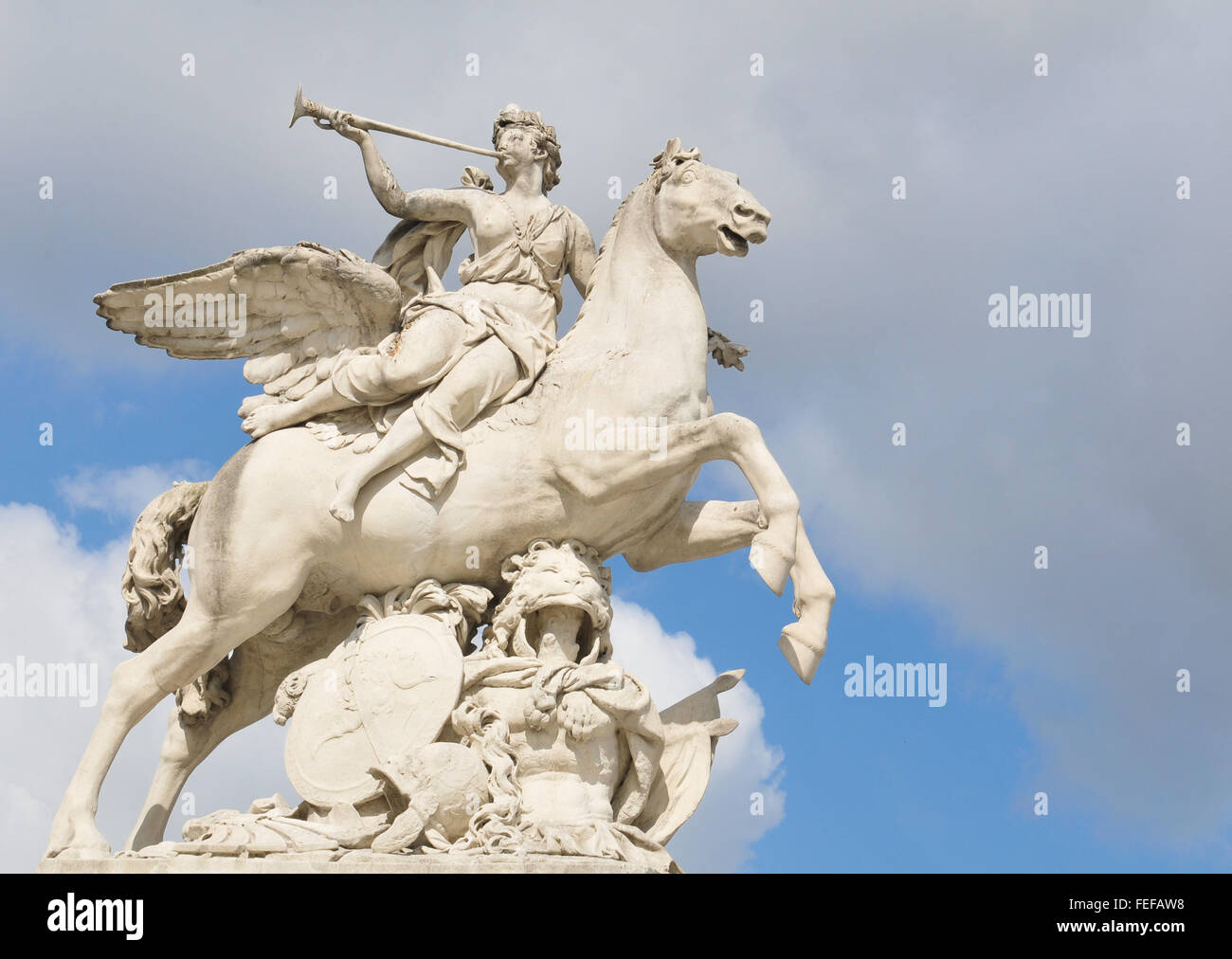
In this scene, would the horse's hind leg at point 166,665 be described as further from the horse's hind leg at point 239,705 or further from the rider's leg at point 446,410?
the rider's leg at point 446,410

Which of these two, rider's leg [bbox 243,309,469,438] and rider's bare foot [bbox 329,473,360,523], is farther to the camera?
rider's leg [bbox 243,309,469,438]

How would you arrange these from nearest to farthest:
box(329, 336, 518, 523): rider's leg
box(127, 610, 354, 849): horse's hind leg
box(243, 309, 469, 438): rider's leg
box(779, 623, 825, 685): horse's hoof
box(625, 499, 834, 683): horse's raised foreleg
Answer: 1. box(779, 623, 825, 685): horse's hoof
2. box(625, 499, 834, 683): horse's raised foreleg
3. box(329, 336, 518, 523): rider's leg
4. box(243, 309, 469, 438): rider's leg
5. box(127, 610, 354, 849): horse's hind leg

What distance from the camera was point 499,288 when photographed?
12.1 m

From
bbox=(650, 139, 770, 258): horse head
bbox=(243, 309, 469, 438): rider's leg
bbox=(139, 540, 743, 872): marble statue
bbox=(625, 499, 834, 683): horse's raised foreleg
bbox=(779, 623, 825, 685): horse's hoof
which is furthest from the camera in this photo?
bbox=(650, 139, 770, 258): horse head

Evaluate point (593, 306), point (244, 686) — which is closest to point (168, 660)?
point (244, 686)

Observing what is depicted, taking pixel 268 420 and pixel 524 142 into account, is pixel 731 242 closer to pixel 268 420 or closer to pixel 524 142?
pixel 524 142

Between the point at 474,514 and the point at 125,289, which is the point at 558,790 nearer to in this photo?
the point at 474,514

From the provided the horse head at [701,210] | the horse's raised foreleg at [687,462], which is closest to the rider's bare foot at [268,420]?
the horse's raised foreleg at [687,462]

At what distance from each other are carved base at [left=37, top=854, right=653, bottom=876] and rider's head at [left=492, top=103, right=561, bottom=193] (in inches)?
178

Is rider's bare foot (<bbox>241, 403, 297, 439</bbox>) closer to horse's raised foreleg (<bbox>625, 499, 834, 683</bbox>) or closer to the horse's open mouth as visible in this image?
horse's raised foreleg (<bbox>625, 499, 834, 683</bbox>)

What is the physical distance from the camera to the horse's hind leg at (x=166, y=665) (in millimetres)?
11375

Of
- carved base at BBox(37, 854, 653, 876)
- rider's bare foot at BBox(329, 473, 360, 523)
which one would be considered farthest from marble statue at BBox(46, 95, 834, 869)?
carved base at BBox(37, 854, 653, 876)

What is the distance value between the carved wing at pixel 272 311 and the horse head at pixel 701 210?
1.73m

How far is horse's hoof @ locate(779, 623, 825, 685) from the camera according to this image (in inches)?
433
